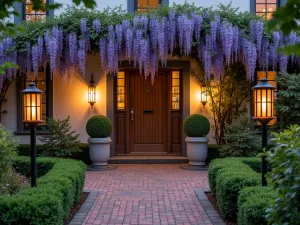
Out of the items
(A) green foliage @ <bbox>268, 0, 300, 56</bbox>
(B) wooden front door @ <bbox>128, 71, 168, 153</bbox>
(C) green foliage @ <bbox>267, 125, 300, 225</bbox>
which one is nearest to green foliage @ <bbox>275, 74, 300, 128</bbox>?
(B) wooden front door @ <bbox>128, 71, 168, 153</bbox>

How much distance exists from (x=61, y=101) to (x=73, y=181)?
6.48m

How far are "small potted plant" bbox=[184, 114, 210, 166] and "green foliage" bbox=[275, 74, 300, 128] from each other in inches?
71.7

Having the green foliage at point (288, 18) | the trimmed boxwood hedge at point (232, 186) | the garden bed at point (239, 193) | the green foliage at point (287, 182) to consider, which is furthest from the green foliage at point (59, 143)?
the green foliage at point (288, 18)

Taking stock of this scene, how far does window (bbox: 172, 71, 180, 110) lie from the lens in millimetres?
12742

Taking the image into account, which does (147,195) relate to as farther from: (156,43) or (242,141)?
(156,43)

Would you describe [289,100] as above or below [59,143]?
above

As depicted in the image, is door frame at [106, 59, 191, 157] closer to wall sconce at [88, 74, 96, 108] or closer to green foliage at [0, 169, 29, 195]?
wall sconce at [88, 74, 96, 108]

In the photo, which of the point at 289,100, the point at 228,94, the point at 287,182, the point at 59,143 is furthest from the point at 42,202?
the point at 228,94

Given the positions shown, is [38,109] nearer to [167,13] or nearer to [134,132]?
[167,13]

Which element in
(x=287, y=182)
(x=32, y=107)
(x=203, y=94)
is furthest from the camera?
(x=203, y=94)

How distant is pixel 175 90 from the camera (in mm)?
12758

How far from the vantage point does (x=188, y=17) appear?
1107cm

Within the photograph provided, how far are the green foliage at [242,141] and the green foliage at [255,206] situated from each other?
5376mm

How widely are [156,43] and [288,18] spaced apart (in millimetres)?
9183
